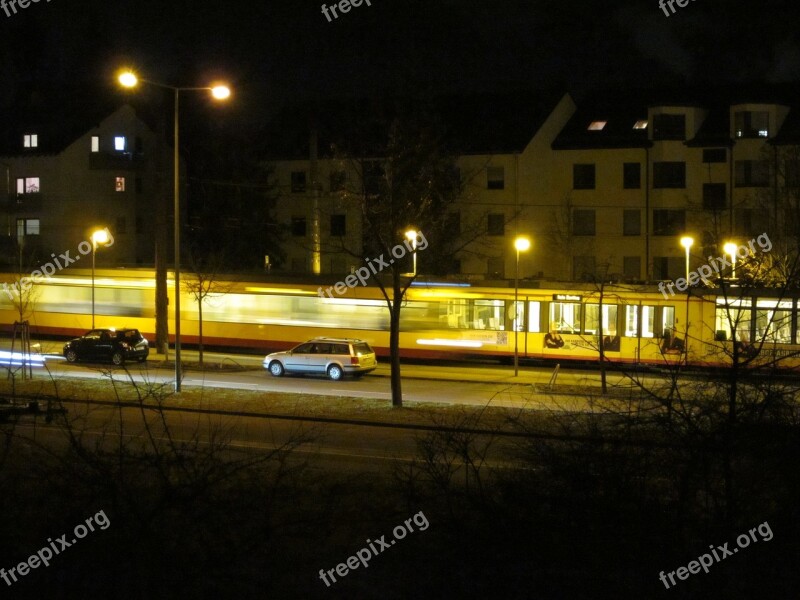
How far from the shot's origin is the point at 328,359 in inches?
1240

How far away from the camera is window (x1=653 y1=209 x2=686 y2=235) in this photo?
1966 inches

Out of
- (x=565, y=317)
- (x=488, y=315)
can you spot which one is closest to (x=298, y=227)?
(x=488, y=315)

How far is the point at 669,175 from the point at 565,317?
65.5 feet

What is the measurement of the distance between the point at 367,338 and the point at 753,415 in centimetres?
2841

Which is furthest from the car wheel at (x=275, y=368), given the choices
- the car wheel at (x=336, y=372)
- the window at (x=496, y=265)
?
the window at (x=496, y=265)

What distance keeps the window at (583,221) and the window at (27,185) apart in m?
30.6

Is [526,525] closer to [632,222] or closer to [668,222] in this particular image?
[668,222]

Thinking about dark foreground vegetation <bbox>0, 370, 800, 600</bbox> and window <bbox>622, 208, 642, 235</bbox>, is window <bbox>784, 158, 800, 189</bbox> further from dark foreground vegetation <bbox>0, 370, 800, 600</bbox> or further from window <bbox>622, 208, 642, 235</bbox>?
dark foreground vegetation <bbox>0, 370, 800, 600</bbox>

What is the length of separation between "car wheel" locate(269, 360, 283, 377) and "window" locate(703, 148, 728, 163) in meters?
27.9

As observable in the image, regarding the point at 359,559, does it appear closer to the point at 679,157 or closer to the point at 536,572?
the point at 536,572

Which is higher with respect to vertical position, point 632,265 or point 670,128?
point 670,128

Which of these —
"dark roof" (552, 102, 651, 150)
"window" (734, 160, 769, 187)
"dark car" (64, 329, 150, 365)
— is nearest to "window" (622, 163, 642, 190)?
"dark roof" (552, 102, 651, 150)

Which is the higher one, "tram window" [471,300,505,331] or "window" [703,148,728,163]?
"window" [703,148,728,163]

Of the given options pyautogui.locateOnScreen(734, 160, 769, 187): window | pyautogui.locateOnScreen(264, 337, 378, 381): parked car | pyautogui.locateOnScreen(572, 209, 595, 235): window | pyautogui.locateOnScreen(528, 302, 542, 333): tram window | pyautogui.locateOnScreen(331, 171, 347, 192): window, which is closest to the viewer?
pyautogui.locateOnScreen(331, 171, 347, 192): window
